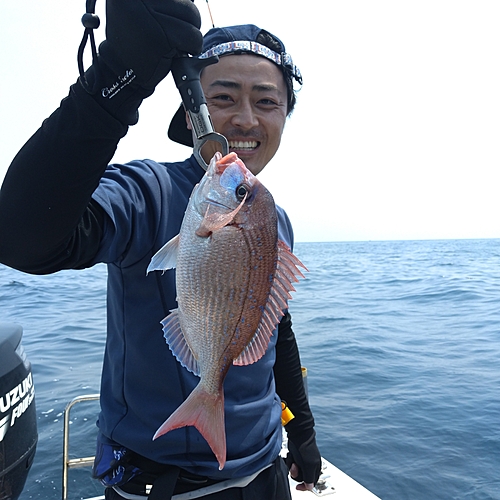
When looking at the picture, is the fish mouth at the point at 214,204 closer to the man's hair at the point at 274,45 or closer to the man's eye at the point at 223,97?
the man's eye at the point at 223,97

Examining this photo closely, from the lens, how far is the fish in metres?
1.36

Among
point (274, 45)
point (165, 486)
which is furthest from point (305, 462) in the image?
point (274, 45)

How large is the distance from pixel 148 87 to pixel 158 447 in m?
1.30

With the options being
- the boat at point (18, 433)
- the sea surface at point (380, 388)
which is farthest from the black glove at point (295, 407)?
the sea surface at point (380, 388)

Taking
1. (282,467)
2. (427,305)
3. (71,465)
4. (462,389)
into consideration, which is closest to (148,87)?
(282,467)

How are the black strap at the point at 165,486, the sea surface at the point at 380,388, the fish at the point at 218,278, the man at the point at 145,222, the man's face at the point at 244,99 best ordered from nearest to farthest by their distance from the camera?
1. the man at the point at 145,222
2. the fish at the point at 218,278
3. the black strap at the point at 165,486
4. the man's face at the point at 244,99
5. the sea surface at the point at 380,388

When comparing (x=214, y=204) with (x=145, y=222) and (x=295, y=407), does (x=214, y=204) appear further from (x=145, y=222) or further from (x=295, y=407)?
(x=295, y=407)

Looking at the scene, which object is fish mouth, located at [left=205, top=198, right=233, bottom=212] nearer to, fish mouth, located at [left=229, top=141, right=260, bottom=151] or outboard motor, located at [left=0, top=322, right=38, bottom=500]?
fish mouth, located at [left=229, top=141, right=260, bottom=151]

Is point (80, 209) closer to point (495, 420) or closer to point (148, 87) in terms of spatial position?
point (148, 87)

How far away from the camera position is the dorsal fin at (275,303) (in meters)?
1.47

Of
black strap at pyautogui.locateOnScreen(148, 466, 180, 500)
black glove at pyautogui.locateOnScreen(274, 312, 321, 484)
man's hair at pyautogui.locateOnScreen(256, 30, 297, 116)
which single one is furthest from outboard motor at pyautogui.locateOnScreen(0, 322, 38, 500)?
man's hair at pyautogui.locateOnScreen(256, 30, 297, 116)

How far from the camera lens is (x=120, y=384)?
181 centimetres

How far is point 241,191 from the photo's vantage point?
1.41 metres

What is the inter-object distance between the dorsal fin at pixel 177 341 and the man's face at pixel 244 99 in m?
1.04
